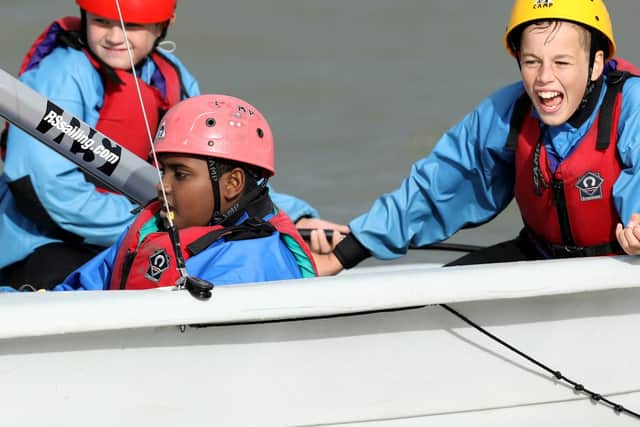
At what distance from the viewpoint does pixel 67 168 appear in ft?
12.1

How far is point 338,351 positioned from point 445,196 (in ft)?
2.80

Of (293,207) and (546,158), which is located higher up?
(546,158)

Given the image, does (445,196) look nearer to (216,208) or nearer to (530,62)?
(530,62)

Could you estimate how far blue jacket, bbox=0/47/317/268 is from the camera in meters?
3.66

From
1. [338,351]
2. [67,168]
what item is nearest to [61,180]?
[67,168]

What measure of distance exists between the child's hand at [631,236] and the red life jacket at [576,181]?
0.26 meters

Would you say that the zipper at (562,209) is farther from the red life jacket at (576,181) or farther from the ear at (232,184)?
the ear at (232,184)

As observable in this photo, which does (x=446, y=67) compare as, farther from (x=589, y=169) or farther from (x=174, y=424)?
(x=174, y=424)

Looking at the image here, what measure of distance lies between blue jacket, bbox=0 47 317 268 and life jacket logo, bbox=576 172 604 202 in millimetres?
1294

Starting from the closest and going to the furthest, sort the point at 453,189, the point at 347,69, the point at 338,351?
the point at 338,351 < the point at 453,189 < the point at 347,69

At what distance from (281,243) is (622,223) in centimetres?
83

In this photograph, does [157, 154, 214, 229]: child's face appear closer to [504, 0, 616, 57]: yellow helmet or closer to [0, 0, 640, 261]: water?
[504, 0, 616, 57]: yellow helmet

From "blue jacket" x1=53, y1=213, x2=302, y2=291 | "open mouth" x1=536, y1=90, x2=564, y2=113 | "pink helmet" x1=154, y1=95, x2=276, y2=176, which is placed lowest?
"blue jacket" x1=53, y1=213, x2=302, y2=291

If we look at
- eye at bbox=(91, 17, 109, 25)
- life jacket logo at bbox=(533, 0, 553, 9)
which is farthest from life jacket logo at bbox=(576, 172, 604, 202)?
eye at bbox=(91, 17, 109, 25)
